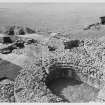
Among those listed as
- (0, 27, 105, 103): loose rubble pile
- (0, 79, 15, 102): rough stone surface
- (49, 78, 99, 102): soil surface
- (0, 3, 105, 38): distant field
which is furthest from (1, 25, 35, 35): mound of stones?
(49, 78, 99, 102): soil surface

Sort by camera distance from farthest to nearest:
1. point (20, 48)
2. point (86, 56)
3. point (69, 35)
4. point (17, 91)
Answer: point (69, 35) < point (20, 48) < point (86, 56) < point (17, 91)

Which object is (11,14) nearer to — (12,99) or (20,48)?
(20,48)

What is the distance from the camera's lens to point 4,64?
1326 centimetres

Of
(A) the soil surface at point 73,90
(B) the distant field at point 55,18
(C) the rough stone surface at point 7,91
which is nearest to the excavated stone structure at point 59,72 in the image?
(A) the soil surface at point 73,90

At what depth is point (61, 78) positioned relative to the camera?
11289mm

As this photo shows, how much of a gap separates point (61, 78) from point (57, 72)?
0.32 meters

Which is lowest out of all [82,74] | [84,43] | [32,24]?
[82,74]

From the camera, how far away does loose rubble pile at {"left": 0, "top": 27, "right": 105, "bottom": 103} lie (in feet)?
30.2

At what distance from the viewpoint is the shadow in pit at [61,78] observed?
10.6 metres

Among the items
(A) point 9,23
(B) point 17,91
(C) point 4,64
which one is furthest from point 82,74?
(A) point 9,23

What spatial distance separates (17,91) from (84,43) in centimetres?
588

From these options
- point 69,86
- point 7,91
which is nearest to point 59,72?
point 69,86

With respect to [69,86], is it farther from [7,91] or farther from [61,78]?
[7,91]

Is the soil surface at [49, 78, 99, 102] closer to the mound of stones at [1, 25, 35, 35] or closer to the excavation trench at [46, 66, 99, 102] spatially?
the excavation trench at [46, 66, 99, 102]
